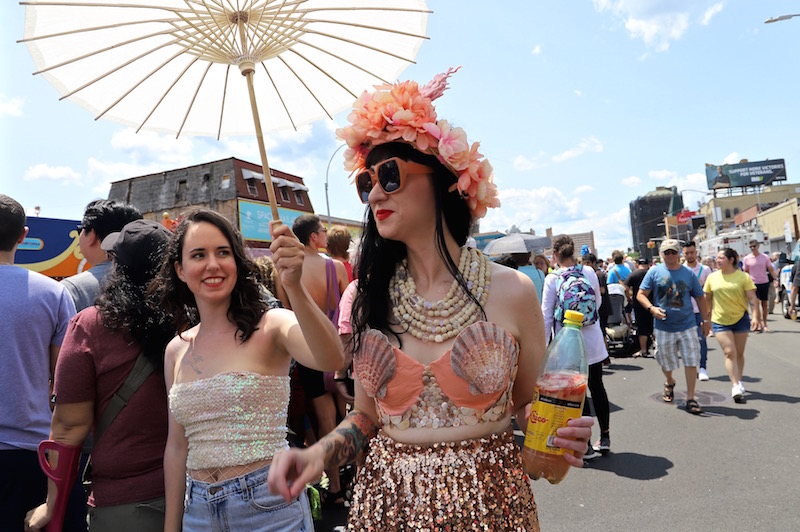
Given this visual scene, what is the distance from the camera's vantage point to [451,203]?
189cm

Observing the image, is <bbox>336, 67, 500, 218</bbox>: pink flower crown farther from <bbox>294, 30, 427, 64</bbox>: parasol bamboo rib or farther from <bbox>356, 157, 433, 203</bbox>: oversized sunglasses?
<bbox>294, 30, 427, 64</bbox>: parasol bamboo rib

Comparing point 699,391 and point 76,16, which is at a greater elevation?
point 76,16

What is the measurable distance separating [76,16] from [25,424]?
6.40 feet

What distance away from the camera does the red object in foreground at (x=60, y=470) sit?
7.42 feet

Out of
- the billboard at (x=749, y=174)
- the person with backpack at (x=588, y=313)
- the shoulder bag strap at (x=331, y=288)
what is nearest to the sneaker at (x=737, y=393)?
the person with backpack at (x=588, y=313)

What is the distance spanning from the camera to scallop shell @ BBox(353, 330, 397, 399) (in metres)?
1.69

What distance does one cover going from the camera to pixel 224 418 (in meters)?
2.12

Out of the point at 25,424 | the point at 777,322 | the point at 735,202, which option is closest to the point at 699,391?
the point at 25,424

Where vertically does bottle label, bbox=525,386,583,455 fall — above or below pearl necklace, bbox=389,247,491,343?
below

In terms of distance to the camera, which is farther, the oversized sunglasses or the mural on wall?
the mural on wall

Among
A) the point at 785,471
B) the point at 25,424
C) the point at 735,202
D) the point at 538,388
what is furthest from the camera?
the point at 735,202

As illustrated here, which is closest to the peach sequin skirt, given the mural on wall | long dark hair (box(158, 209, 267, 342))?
long dark hair (box(158, 209, 267, 342))

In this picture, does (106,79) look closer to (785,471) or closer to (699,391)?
(785,471)

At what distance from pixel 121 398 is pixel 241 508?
0.71 meters
